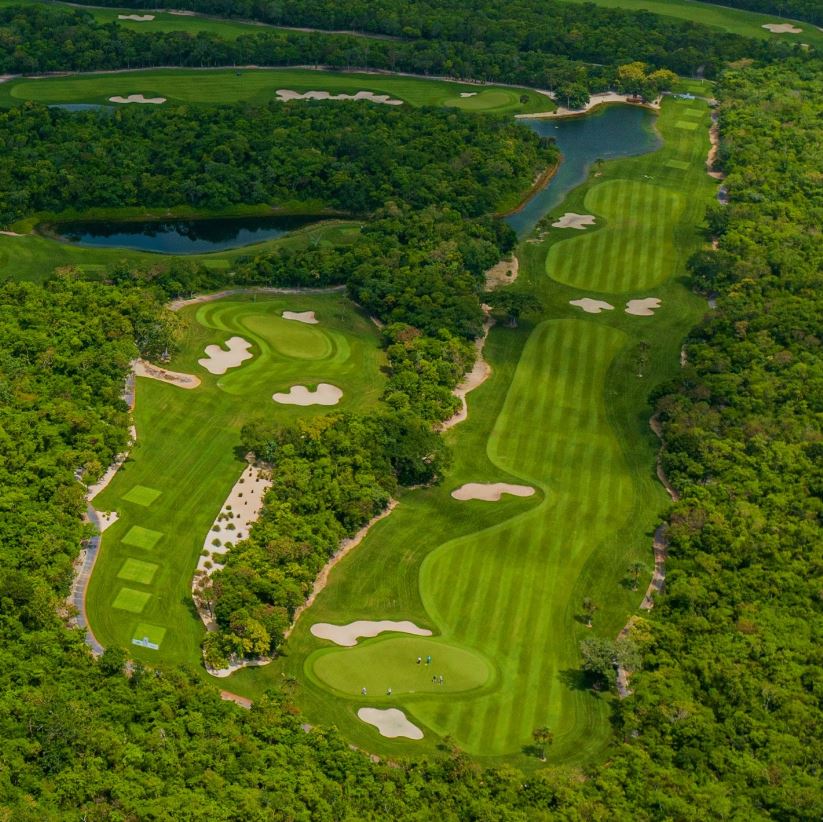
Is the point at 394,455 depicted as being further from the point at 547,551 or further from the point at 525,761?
the point at 525,761

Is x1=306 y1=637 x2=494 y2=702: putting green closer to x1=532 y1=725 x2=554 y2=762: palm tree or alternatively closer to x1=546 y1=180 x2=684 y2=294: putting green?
x1=532 y1=725 x2=554 y2=762: palm tree

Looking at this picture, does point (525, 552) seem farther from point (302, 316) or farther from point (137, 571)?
point (302, 316)

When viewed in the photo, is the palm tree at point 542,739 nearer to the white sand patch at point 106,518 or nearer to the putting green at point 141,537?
the putting green at point 141,537

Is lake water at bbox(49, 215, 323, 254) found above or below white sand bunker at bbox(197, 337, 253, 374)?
A: above

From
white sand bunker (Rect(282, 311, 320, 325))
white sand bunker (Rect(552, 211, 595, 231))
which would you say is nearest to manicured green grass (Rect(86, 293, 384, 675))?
white sand bunker (Rect(282, 311, 320, 325))

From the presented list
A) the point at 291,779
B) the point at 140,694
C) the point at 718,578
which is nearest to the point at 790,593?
the point at 718,578

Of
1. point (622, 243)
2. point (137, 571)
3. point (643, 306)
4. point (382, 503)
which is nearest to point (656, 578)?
point (382, 503)

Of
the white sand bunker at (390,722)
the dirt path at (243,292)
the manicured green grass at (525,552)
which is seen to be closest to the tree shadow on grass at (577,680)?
the manicured green grass at (525,552)
